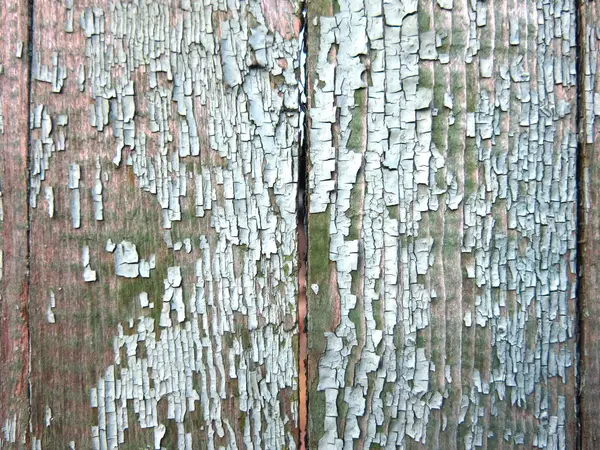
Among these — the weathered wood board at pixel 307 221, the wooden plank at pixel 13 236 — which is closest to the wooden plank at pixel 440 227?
the weathered wood board at pixel 307 221

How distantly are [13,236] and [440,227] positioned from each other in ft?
2.00

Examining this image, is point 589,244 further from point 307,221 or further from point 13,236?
point 13,236

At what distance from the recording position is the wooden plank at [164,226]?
0.80m

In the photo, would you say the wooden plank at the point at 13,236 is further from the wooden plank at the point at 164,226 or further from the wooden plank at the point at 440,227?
the wooden plank at the point at 440,227

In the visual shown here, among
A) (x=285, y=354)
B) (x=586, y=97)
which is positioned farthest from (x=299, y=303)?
(x=586, y=97)

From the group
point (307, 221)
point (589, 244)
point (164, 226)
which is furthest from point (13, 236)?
point (589, 244)

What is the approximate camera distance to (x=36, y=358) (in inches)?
31.3

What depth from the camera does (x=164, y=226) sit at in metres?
0.81

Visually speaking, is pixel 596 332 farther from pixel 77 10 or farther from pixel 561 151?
pixel 77 10

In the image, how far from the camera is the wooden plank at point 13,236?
31.1 inches

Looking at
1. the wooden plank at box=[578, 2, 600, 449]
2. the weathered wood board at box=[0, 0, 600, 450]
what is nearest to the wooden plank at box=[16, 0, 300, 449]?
the weathered wood board at box=[0, 0, 600, 450]

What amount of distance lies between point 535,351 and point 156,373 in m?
0.55

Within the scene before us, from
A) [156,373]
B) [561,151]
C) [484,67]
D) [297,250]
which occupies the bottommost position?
[156,373]

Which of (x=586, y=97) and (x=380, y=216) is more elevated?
(x=586, y=97)
